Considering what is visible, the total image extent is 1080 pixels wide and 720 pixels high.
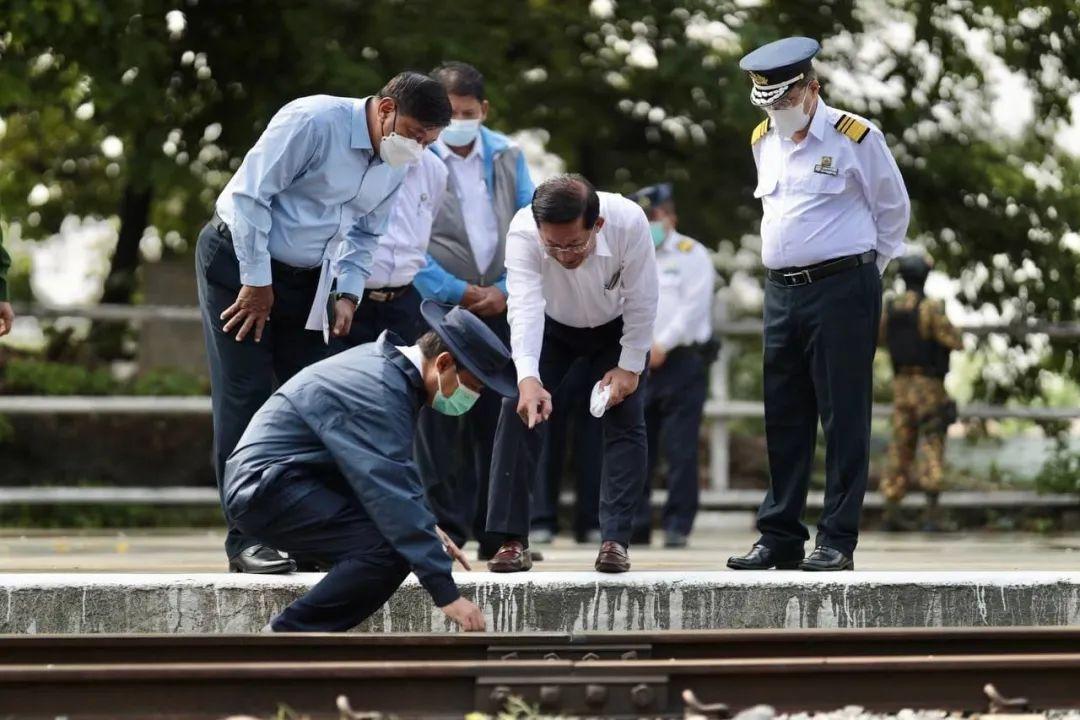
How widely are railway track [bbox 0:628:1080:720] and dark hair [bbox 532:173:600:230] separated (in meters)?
1.53

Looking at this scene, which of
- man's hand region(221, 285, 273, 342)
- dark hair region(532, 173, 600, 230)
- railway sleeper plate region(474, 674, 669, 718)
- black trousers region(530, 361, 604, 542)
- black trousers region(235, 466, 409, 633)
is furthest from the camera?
black trousers region(530, 361, 604, 542)

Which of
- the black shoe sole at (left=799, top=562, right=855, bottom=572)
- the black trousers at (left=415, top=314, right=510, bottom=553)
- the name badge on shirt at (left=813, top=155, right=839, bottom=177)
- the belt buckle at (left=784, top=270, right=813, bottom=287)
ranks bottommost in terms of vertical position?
the black shoe sole at (left=799, top=562, right=855, bottom=572)

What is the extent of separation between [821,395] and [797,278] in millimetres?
483

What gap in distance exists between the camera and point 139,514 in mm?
12062

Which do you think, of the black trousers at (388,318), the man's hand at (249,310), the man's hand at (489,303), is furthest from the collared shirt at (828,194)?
the man's hand at (249,310)

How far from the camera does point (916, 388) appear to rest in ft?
37.9

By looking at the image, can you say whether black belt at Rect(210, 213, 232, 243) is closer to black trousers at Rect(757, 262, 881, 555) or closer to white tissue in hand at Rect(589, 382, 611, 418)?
white tissue in hand at Rect(589, 382, 611, 418)

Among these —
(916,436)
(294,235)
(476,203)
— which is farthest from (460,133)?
(916,436)

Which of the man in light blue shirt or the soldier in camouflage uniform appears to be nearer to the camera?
the man in light blue shirt

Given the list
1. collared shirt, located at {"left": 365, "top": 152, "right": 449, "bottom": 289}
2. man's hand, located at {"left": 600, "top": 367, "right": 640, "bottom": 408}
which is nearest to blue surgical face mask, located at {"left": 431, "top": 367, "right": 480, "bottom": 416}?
man's hand, located at {"left": 600, "top": 367, "right": 640, "bottom": 408}

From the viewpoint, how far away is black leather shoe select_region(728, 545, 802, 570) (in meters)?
7.00

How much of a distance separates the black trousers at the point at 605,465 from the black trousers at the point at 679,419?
11.3ft

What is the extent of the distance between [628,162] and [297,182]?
7160 millimetres

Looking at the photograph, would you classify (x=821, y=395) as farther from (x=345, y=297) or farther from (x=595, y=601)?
(x=345, y=297)
